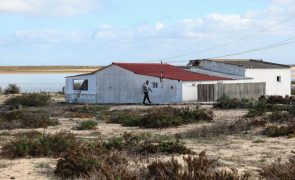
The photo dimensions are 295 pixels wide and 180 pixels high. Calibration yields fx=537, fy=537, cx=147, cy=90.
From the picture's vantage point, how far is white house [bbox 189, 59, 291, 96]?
137ft

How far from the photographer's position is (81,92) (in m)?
40.5

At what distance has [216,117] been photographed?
2266cm

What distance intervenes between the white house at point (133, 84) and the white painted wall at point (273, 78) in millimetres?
4443

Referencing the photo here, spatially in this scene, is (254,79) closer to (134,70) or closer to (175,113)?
(134,70)

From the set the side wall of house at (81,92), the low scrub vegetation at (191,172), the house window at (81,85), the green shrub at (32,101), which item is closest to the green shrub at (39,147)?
the low scrub vegetation at (191,172)

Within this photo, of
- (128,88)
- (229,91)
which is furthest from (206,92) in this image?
(128,88)

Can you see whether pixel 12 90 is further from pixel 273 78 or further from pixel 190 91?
pixel 273 78

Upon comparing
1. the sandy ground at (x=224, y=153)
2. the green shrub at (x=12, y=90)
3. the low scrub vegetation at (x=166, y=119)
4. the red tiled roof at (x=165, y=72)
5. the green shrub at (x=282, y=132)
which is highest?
the red tiled roof at (x=165, y=72)

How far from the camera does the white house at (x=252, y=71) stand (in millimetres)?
41812

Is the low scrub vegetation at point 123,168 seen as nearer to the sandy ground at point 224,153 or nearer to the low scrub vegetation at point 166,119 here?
→ the sandy ground at point 224,153

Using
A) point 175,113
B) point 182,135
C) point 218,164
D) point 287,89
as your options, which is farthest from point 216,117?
point 287,89

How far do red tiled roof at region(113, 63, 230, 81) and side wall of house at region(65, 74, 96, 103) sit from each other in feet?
8.43

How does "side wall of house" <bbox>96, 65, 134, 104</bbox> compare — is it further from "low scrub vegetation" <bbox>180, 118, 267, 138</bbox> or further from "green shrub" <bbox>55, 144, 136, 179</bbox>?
"green shrub" <bbox>55, 144, 136, 179</bbox>

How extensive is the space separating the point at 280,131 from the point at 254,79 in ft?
88.8
